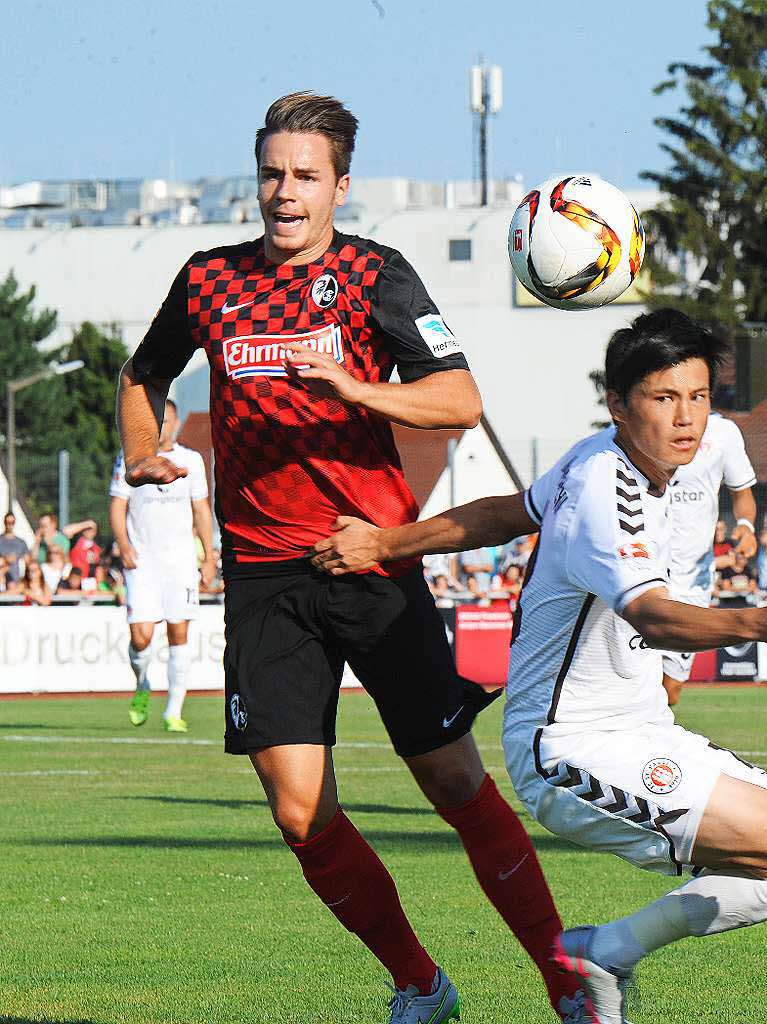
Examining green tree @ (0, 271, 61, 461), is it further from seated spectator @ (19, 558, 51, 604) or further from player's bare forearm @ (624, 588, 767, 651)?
player's bare forearm @ (624, 588, 767, 651)

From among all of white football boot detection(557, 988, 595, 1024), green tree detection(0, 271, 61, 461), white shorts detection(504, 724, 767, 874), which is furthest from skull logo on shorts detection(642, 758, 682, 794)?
green tree detection(0, 271, 61, 461)

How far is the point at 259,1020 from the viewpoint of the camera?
5.38m

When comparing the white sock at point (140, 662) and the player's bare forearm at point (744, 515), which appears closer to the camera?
the player's bare forearm at point (744, 515)

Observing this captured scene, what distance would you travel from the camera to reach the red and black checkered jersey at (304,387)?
525 centimetres

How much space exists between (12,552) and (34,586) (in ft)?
2.84

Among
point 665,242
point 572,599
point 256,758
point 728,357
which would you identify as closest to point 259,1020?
point 256,758

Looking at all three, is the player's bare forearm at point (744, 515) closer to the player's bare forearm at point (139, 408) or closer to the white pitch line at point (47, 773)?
the white pitch line at point (47, 773)

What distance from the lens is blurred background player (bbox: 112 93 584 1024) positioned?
524 centimetres

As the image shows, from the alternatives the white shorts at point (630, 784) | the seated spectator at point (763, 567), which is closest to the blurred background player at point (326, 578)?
the white shorts at point (630, 784)

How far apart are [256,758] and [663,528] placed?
1401mm

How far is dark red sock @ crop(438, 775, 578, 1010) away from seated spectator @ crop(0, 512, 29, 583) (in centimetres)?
1921

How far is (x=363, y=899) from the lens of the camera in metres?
5.29

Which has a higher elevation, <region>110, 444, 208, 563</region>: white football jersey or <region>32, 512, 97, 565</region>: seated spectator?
<region>110, 444, 208, 563</region>: white football jersey

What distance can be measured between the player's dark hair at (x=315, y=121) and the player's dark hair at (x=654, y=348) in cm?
112
